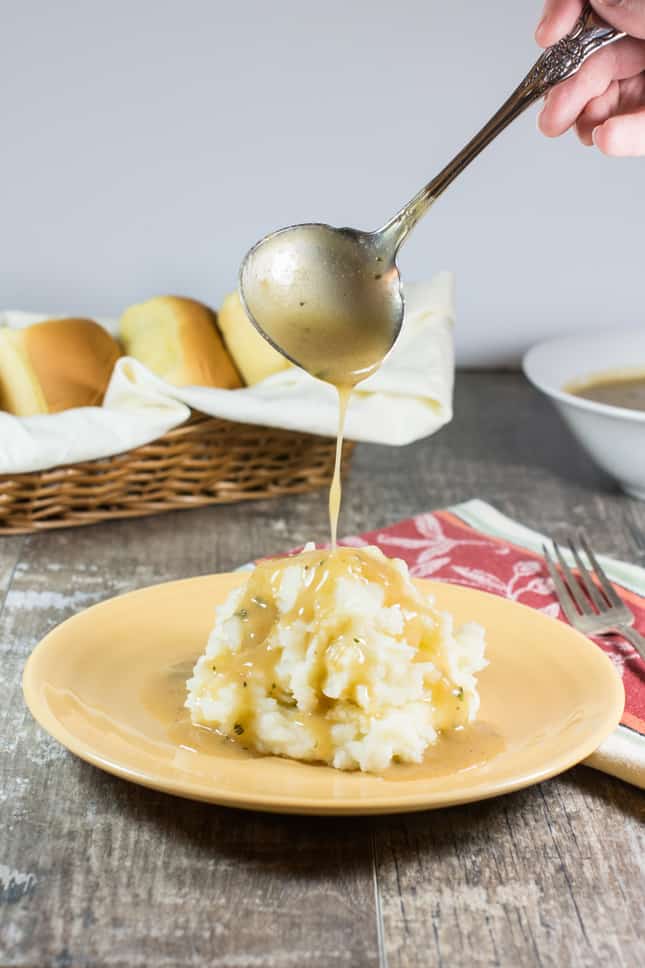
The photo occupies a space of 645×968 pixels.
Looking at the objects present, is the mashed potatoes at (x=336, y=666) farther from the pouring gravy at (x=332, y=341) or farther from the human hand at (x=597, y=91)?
the human hand at (x=597, y=91)

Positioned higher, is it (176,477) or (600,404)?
(600,404)

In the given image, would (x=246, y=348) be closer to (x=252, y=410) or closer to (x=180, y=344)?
(x=180, y=344)

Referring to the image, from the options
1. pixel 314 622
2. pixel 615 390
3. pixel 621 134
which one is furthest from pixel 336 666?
pixel 615 390

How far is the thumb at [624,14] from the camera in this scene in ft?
4.65

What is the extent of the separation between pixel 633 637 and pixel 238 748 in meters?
0.51

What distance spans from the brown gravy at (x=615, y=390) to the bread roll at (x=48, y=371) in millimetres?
772

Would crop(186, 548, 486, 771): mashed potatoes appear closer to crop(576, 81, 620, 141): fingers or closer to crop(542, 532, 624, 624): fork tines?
crop(542, 532, 624, 624): fork tines

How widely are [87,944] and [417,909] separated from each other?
248 mm

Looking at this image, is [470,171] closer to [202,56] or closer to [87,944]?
[202,56]

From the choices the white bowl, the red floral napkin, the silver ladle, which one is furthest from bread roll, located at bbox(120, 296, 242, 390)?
the silver ladle

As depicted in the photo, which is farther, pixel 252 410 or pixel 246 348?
pixel 246 348

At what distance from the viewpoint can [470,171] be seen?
2531mm

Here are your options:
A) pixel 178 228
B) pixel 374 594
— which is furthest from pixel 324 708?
pixel 178 228

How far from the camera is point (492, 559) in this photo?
5.29 feet
